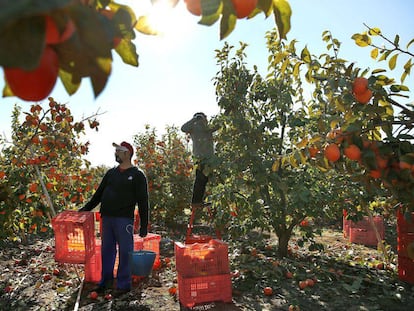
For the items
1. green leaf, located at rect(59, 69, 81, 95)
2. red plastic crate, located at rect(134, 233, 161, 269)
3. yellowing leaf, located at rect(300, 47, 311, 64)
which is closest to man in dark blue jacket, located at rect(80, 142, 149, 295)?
red plastic crate, located at rect(134, 233, 161, 269)

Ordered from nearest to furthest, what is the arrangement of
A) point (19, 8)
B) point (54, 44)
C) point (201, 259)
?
point (19, 8)
point (54, 44)
point (201, 259)

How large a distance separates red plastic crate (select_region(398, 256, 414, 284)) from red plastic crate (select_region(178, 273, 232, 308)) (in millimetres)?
1939

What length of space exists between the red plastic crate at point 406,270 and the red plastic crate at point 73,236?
334 cm

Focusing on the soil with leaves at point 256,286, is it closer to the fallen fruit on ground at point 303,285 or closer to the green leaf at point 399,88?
the fallen fruit on ground at point 303,285

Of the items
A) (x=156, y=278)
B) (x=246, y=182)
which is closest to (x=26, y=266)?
(x=156, y=278)

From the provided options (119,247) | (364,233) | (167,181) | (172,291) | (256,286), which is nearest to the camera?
(172,291)

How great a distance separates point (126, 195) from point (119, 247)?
0.57 m

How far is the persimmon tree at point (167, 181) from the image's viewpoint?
25.4ft

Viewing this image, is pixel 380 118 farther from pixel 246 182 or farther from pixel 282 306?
pixel 246 182

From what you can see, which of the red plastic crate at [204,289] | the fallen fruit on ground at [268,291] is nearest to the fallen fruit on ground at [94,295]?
the red plastic crate at [204,289]

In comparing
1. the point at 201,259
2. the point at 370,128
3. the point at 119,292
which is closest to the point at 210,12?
the point at 370,128

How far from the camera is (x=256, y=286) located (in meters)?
3.73

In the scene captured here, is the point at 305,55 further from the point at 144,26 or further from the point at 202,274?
the point at 202,274

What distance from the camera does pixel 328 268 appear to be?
4.36 meters
